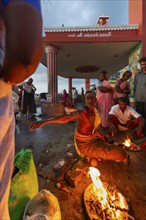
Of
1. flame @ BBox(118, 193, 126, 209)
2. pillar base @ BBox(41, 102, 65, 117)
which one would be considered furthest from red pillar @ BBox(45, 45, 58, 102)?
flame @ BBox(118, 193, 126, 209)

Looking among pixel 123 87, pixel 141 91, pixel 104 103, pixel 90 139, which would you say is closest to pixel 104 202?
pixel 90 139

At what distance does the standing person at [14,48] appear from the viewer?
0.52m

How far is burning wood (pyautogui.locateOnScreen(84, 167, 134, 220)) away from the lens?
2.33 metres

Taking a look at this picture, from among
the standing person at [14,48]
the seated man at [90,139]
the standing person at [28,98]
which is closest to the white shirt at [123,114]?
the seated man at [90,139]

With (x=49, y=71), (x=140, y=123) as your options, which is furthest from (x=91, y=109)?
(x=49, y=71)

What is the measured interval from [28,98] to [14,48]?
23.7ft

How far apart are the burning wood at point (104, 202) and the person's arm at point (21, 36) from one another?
229 centimetres

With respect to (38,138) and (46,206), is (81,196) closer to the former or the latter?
(46,206)

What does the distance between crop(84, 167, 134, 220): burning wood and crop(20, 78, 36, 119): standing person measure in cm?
520

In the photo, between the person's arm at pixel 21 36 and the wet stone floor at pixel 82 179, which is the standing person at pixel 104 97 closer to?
the wet stone floor at pixel 82 179

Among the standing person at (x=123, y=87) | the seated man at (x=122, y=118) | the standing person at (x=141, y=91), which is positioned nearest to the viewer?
the seated man at (x=122, y=118)

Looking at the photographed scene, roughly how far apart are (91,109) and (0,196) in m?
3.01

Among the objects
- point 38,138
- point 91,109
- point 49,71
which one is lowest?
point 38,138

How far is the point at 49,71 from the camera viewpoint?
27.8 feet
